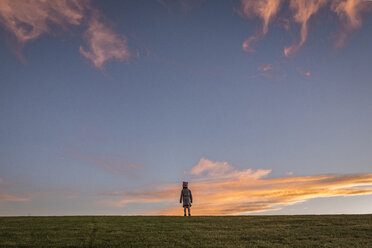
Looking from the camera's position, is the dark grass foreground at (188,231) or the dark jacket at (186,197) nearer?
the dark grass foreground at (188,231)

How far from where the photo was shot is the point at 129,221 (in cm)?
2533

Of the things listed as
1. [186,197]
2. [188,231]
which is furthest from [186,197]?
[188,231]

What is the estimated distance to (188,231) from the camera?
71.6ft

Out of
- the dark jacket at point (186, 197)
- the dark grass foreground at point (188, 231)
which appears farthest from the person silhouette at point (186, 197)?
the dark grass foreground at point (188, 231)

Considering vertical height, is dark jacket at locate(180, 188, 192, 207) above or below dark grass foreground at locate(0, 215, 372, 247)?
above

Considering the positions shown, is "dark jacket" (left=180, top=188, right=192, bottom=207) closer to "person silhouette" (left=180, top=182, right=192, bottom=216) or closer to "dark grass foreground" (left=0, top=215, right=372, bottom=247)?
"person silhouette" (left=180, top=182, right=192, bottom=216)

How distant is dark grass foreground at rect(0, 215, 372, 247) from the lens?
62.1 ft

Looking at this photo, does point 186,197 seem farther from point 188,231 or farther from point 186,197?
point 188,231

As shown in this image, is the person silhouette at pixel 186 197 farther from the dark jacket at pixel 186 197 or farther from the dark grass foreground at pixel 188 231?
the dark grass foreground at pixel 188 231

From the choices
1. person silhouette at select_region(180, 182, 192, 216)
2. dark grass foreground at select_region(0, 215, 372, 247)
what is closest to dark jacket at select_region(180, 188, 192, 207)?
person silhouette at select_region(180, 182, 192, 216)

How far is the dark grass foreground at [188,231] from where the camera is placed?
18938 mm

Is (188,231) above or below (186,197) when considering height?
below

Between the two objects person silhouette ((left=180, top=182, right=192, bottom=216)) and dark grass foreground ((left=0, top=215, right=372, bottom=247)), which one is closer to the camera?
dark grass foreground ((left=0, top=215, right=372, bottom=247))

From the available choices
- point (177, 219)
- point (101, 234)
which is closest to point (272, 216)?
point (177, 219)
